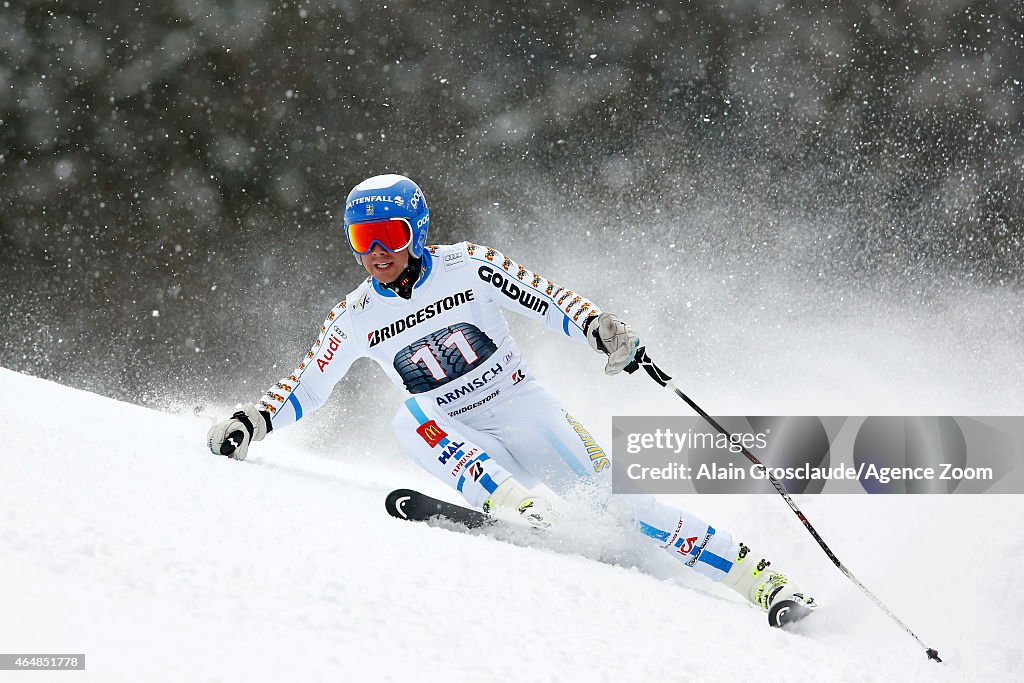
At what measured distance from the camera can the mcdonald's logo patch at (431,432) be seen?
361cm

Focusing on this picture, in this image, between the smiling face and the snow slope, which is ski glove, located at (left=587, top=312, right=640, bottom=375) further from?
the smiling face

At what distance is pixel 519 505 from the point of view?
3.24 m

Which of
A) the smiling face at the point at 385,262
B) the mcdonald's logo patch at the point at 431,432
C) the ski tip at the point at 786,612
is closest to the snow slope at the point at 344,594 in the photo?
the ski tip at the point at 786,612

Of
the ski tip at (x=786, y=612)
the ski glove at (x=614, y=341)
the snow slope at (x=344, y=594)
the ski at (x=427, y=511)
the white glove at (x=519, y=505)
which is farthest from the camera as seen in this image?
the ski glove at (x=614, y=341)

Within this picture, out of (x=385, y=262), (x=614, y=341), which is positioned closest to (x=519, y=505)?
(x=614, y=341)

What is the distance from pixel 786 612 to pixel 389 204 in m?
2.16

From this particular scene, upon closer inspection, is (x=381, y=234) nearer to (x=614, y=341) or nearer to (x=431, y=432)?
(x=431, y=432)

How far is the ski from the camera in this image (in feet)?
9.96

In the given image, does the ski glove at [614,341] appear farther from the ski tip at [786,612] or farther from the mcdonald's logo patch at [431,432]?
the ski tip at [786,612]

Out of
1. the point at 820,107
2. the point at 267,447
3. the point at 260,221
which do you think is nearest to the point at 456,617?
the point at 267,447

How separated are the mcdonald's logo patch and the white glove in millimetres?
405

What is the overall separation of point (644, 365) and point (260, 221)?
1252cm

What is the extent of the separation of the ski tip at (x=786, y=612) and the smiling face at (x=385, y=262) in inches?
76.6

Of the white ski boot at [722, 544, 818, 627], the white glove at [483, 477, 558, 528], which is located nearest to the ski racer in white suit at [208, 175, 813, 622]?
the white glove at [483, 477, 558, 528]
